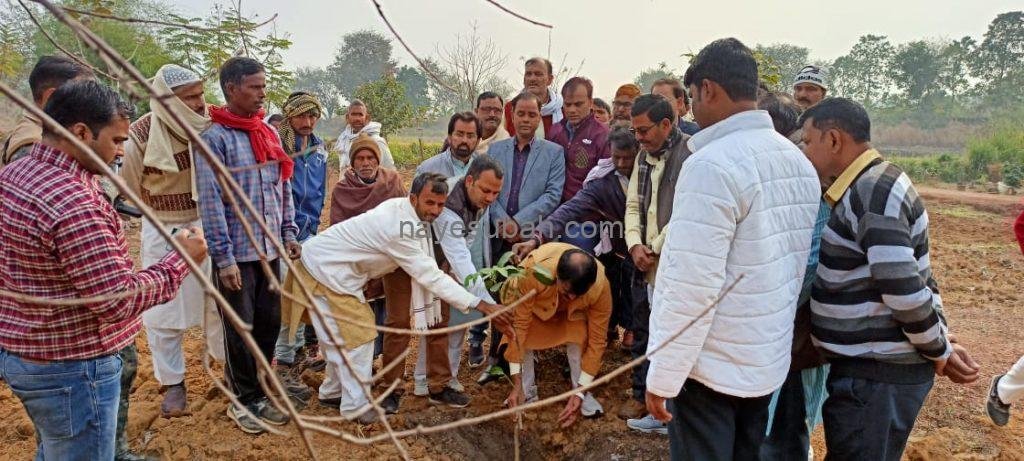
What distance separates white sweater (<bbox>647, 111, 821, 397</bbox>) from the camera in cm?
192

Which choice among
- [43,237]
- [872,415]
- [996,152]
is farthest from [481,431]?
[996,152]

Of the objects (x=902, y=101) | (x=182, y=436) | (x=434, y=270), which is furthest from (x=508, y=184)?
(x=902, y=101)

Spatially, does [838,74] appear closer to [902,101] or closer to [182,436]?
[902,101]

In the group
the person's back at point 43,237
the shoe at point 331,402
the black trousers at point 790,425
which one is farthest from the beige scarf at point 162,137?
the black trousers at point 790,425

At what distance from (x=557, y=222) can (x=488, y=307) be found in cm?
89

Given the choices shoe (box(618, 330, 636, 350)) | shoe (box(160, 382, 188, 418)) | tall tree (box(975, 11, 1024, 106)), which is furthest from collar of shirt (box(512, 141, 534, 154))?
tall tree (box(975, 11, 1024, 106))

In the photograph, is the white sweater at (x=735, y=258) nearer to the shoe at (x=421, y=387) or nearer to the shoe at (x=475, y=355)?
the shoe at (x=421, y=387)

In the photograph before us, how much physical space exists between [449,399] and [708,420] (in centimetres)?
195

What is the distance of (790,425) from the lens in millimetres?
2656

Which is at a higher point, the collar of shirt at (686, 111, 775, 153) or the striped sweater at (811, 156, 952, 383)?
the collar of shirt at (686, 111, 775, 153)

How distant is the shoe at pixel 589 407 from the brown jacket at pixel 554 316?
0.19 meters

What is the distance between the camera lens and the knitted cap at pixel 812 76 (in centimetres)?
446

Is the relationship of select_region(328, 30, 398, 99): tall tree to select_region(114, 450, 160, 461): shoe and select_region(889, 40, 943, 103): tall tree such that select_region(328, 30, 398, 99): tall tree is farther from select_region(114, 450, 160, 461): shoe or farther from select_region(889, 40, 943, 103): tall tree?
select_region(114, 450, 160, 461): shoe

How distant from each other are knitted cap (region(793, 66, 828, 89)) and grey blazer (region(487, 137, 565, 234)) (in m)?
1.87
